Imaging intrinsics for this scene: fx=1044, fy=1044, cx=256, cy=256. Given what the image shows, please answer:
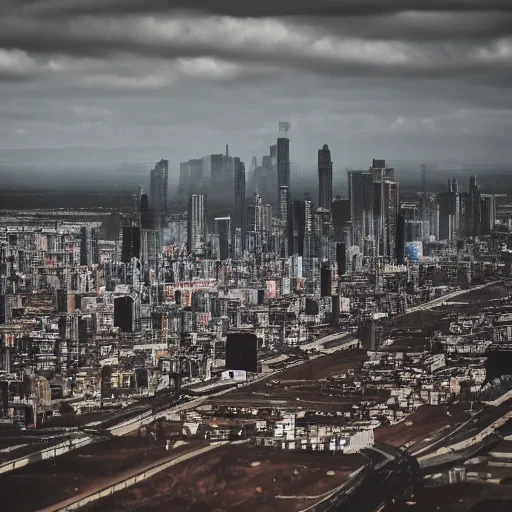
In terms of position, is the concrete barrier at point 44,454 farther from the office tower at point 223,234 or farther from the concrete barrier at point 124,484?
the office tower at point 223,234

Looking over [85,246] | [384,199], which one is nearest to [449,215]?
[384,199]

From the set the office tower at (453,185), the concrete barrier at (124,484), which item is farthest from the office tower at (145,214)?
the office tower at (453,185)

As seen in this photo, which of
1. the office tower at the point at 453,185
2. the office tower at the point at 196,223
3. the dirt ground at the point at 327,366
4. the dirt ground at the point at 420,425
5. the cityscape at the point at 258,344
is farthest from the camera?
the office tower at the point at 453,185

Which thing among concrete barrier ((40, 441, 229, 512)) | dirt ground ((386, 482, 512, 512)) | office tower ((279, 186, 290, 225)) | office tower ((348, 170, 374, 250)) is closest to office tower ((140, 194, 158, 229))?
office tower ((279, 186, 290, 225))

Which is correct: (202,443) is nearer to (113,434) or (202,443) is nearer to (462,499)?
(113,434)

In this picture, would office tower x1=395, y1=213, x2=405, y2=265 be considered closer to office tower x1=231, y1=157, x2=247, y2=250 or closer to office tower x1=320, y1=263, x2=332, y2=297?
office tower x1=320, y1=263, x2=332, y2=297

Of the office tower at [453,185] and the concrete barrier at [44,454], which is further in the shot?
the office tower at [453,185]

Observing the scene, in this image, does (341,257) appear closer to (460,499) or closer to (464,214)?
(464,214)
